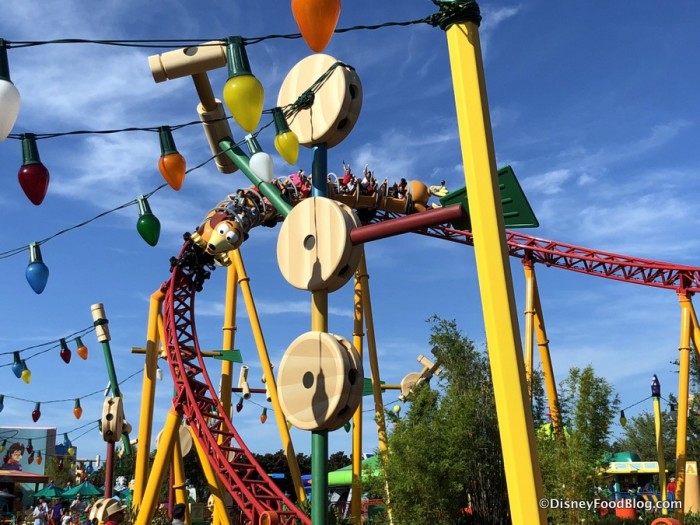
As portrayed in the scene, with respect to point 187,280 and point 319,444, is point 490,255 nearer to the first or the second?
point 319,444

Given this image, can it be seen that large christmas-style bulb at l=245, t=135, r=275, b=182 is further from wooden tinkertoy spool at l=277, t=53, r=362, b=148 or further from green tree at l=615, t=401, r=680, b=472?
green tree at l=615, t=401, r=680, b=472

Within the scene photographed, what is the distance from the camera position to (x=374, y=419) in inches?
472

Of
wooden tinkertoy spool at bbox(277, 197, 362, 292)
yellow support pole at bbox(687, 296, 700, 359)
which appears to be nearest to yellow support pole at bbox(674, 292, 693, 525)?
yellow support pole at bbox(687, 296, 700, 359)

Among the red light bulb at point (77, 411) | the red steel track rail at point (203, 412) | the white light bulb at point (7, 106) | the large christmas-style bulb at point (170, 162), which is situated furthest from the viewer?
the red light bulb at point (77, 411)

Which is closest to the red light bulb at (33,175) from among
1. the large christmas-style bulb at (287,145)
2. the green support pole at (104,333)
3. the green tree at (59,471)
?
the large christmas-style bulb at (287,145)

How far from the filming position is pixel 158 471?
29.3ft

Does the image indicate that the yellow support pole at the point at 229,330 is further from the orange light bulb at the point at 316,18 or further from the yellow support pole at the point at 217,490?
the orange light bulb at the point at 316,18

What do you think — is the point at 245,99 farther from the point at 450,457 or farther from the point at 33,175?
the point at 450,457

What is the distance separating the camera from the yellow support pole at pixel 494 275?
3041mm

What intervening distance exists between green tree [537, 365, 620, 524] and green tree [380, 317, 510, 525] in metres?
1.08

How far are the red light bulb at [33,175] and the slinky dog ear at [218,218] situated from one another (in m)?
4.83

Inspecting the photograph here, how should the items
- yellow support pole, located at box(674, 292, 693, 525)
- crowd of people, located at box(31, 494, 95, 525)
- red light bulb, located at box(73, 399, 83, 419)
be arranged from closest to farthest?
yellow support pole, located at box(674, 292, 693, 525)
crowd of people, located at box(31, 494, 95, 525)
red light bulb, located at box(73, 399, 83, 419)

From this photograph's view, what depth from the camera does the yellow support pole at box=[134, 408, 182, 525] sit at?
28.3ft

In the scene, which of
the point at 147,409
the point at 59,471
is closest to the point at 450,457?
the point at 147,409
